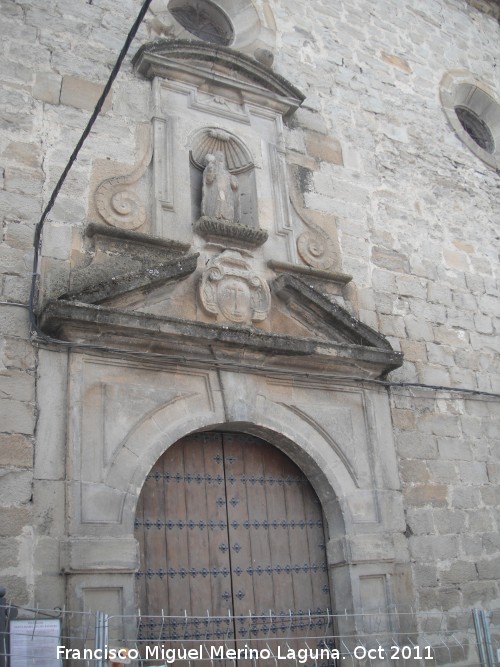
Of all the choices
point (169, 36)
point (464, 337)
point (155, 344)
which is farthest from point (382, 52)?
point (155, 344)

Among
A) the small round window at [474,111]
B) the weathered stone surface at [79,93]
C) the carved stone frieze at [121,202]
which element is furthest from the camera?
A: the small round window at [474,111]

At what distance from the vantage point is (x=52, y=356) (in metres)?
4.59

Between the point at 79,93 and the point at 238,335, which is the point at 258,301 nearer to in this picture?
the point at 238,335

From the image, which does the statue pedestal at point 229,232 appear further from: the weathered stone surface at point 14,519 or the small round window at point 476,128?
the small round window at point 476,128

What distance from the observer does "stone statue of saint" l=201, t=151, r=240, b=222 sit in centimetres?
566

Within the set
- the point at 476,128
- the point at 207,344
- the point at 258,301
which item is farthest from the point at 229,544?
the point at 476,128

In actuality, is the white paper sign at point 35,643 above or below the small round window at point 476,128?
below

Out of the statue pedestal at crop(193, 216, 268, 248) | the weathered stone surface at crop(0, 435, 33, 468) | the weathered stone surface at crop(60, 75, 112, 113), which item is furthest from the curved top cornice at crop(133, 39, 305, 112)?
the weathered stone surface at crop(0, 435, 33, 468)

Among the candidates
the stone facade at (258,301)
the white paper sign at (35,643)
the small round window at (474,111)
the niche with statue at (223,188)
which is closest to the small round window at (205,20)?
the stone facade at (258,301)

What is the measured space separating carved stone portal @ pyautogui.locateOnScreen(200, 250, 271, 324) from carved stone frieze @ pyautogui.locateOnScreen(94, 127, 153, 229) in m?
0.62

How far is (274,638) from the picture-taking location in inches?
188

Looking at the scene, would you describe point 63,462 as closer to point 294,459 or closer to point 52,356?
point 52,356

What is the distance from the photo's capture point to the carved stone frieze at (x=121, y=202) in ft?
17.2

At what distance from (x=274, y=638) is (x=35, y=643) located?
5.23ft
